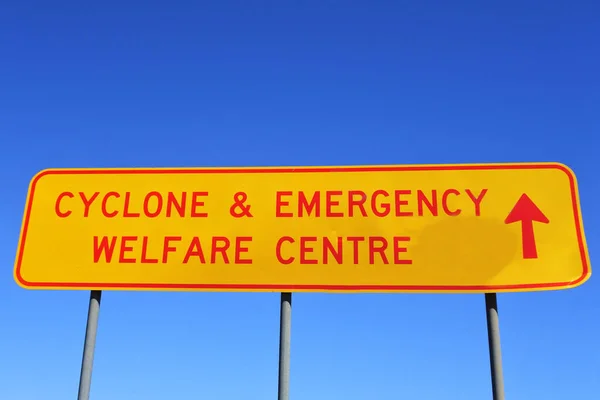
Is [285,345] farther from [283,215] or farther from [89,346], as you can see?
[89,346]

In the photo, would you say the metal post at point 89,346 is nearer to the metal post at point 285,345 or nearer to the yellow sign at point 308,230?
the yellow sign at point 308,230

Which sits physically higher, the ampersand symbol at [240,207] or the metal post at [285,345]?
the ampersand symbol at [240,207]

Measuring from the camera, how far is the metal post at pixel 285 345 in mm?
4973

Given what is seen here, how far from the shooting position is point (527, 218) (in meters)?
5.51

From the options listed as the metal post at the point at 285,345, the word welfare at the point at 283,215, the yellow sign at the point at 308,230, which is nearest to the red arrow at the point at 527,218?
the yellow sign at the point at 308,230

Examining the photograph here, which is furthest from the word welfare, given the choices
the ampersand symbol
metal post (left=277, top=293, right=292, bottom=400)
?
metal post (left=277, top=293, right=292, bottom=400)

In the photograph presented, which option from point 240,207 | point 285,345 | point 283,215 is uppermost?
point 240,207

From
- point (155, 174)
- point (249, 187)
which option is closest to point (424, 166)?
point (249, 187)

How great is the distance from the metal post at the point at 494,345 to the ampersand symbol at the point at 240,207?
2495 mm

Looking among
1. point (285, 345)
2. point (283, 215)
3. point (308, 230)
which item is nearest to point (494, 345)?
point (285, 345)

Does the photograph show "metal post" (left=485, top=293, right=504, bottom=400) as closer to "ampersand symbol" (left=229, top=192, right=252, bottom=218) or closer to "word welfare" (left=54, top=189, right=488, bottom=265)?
"word welfare" (left=54, top=189, right=488, bottom=265)

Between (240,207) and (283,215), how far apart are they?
46cm

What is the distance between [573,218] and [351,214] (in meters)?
2.13

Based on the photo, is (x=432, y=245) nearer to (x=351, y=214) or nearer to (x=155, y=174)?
(x=351, y=214)
